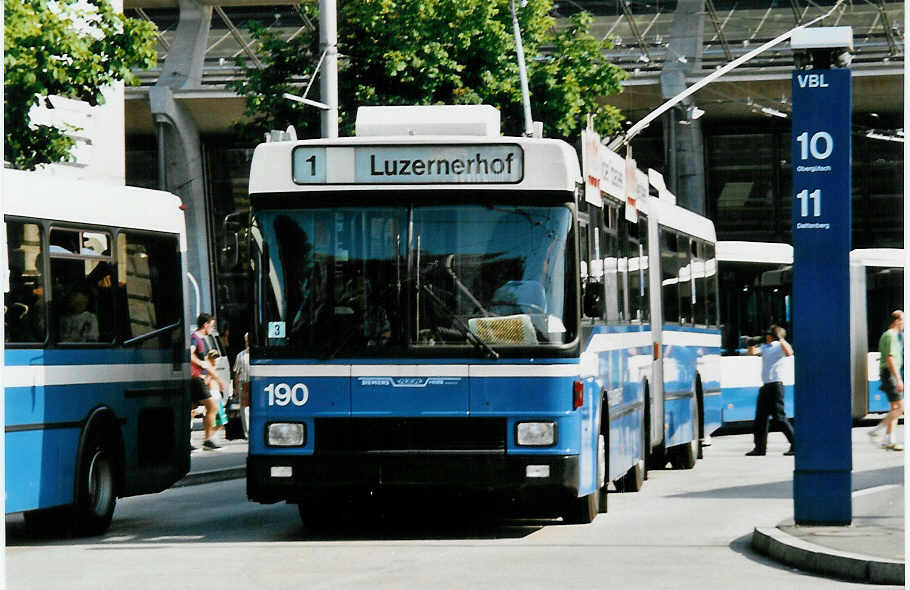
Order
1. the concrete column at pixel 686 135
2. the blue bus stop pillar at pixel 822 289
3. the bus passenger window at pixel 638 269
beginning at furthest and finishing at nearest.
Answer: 1. the concrete column at pixel 686 135
2. the bus passenger window at pixel 638 269
3. the blue bus stop pillar at pixel 822 289

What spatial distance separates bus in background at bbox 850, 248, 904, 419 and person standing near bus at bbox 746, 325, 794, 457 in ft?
20.6

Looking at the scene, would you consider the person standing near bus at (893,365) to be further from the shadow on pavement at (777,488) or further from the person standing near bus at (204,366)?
the person standing near bus at (204,366)

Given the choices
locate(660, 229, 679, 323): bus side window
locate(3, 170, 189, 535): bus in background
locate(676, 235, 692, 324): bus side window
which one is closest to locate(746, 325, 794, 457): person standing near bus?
locate(676, 235, 692, 324): bus side window

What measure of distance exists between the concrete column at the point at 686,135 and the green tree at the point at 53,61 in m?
26.1

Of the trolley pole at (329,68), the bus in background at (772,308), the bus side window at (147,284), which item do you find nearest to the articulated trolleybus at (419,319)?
the bus side window at (147,284)

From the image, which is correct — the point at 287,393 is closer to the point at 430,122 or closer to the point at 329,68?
the point at 430,122

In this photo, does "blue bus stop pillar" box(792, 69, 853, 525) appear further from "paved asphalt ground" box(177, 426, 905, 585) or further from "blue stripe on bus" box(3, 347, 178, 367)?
"blue stripe on bus" box(3, 347, 178, 367)

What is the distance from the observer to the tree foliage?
1110 inches

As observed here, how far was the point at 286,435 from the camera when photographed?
1201cm

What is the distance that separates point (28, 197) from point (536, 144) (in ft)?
11.4

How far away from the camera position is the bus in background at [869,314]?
28688 millimetres

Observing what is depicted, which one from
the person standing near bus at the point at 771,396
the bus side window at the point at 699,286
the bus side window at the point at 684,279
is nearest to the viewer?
the bus side window at the point at 684,279

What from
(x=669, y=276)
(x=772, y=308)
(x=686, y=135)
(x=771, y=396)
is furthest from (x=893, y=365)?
(x=686, y=135)

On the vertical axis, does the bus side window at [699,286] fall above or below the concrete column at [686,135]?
below
